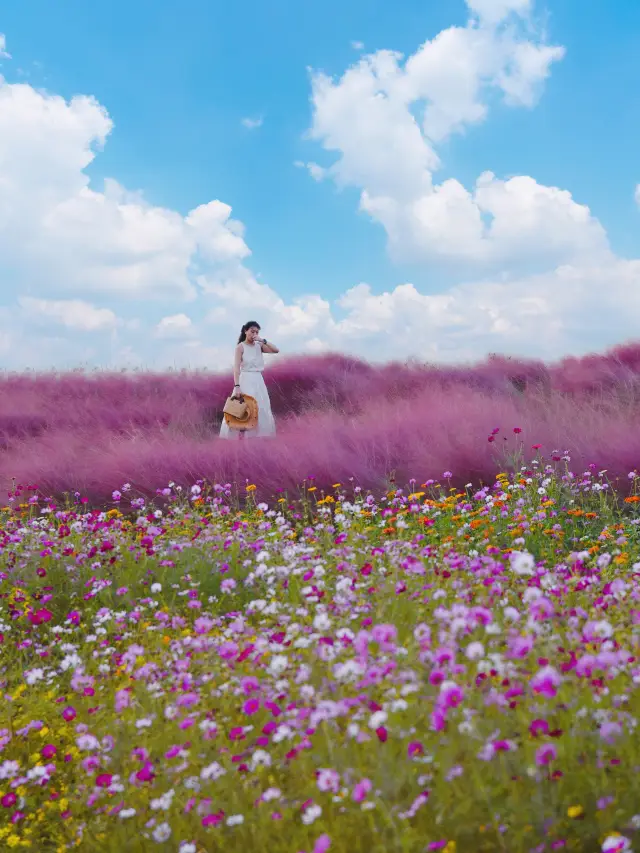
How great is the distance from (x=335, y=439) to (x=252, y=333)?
12.0 ft

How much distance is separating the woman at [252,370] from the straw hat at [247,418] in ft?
0.65

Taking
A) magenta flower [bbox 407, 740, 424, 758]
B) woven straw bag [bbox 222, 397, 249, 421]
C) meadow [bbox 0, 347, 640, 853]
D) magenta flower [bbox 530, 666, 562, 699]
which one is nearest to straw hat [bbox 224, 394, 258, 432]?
woven straw bag [bbox 222, 397, 249, 421]

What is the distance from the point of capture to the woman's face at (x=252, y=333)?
12352 millimetres

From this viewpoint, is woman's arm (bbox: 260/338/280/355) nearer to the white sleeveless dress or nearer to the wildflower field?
the white sleeveless dress

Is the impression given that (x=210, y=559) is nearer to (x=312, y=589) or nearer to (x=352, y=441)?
(x=312, y=589)

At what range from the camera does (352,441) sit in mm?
9250

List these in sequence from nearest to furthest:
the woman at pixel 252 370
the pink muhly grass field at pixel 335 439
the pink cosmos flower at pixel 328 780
A: the pink cosmos flower at pixel 328 780 < the pink muhly grass field at pixel 335 439 < the woman at pixel 252 370

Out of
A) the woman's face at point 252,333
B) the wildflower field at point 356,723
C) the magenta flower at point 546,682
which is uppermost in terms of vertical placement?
the woman's face at point 252,333

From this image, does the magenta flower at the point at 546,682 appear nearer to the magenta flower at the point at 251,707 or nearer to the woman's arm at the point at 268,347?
the magenta flower at the point at 251,707

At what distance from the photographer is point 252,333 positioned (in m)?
12.4

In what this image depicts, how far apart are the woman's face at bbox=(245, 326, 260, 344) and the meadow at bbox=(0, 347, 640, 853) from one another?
3.86 meters

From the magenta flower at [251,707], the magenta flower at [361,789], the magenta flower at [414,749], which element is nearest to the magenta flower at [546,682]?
the magenta flower at [414,749]

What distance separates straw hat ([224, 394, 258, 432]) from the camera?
12031 mm

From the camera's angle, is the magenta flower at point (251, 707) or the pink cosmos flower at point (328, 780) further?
the magenta flower at point (251, 707)
